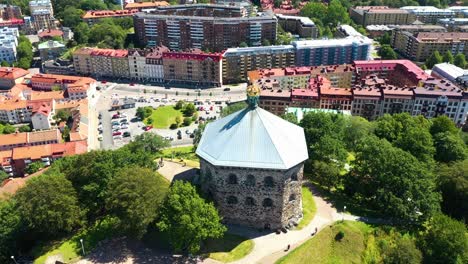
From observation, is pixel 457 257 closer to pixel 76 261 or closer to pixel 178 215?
pixel 178 215

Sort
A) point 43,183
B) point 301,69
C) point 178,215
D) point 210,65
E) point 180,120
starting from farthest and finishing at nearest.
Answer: point 210,65 → point 301,69 → point 180,120 → point 43,183 → point 178,215

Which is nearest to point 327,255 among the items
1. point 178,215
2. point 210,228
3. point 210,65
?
point 210,228

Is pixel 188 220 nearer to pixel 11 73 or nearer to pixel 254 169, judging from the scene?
pixel 254 169

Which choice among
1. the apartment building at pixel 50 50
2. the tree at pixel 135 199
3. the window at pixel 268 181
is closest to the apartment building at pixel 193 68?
the apartment building at pixel 50 50

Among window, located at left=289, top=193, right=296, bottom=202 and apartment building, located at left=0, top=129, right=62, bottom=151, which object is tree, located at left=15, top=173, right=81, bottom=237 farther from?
apartment building, located at left=0, top=129, right=62, bottom=151

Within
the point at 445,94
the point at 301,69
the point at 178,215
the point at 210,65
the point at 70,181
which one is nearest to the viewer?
the point at 178,215

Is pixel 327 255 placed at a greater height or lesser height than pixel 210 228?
lesser
